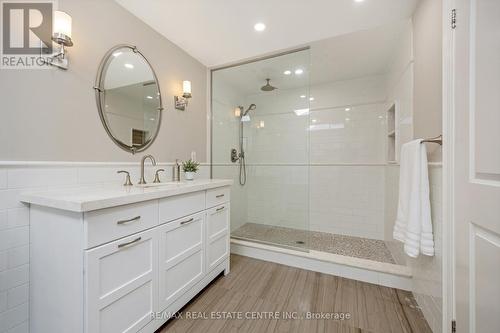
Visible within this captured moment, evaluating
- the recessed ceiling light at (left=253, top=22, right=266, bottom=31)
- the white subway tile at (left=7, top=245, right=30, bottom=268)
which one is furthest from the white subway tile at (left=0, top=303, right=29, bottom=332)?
the recessed ceiling light at (left=253, top=22, right=266, bottom=31)

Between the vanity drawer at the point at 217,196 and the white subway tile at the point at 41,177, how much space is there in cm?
89

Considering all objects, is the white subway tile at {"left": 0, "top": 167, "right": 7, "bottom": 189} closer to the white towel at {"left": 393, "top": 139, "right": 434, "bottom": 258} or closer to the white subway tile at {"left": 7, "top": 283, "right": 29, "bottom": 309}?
the white subway tile at {"left": 7, "top": 283, "right": 29, "bottom": 309}

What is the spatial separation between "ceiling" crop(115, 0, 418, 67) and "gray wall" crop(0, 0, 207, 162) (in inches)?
7.9

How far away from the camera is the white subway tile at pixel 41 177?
3.34ft

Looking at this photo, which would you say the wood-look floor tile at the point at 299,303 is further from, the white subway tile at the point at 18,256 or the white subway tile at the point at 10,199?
the white subway tile at the point at 10,199

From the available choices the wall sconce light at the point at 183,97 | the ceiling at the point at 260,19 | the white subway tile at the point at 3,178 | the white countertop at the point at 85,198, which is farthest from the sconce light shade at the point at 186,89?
the white subway tile at the point at 3,178

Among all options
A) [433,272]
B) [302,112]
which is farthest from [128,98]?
[433,272]

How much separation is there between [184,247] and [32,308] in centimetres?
80

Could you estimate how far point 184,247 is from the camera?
138 centimetres

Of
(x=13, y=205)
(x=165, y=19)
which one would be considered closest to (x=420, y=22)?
(x=165, y=19)

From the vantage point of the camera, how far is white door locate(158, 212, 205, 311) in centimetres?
122

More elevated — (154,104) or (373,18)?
(373,18)

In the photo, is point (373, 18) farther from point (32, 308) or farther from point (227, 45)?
point (32, 308)

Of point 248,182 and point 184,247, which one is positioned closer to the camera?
point 184,247
